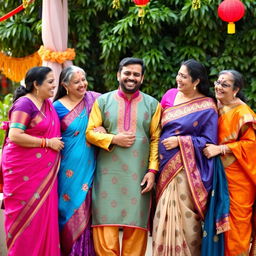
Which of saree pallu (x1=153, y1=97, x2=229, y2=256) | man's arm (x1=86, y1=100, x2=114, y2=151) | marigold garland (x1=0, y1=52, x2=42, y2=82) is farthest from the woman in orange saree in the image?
marigold garland (x1=0, y1=52, x2=42, y2=82)

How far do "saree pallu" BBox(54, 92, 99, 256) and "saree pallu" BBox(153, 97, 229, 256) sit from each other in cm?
55

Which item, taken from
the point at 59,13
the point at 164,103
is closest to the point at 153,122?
the point at 164,103

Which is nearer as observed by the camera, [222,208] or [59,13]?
[222,208]

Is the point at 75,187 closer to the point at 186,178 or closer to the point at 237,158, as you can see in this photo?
the point at 186,178

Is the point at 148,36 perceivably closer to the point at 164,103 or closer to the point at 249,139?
the point at 164,103

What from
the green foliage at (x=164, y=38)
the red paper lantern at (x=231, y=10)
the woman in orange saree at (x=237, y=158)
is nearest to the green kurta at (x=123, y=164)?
the woman in orange saree at (x=237, y=158)

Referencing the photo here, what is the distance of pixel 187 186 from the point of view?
3834 millimetres

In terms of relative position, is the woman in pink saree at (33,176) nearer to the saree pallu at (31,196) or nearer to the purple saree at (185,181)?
the saree pallu at (31,196)

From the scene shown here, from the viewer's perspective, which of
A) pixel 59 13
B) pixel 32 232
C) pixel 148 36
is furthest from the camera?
pixel 148 36

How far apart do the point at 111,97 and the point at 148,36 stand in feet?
8.08

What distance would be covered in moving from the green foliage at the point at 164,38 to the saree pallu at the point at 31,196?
2.73 m

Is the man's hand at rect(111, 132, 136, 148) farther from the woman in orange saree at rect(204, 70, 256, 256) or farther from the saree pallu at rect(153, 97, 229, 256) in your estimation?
the woman in orange saree at rect(204, 70, 256, 256)

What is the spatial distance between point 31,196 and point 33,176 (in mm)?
152

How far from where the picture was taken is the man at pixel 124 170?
3.84m
